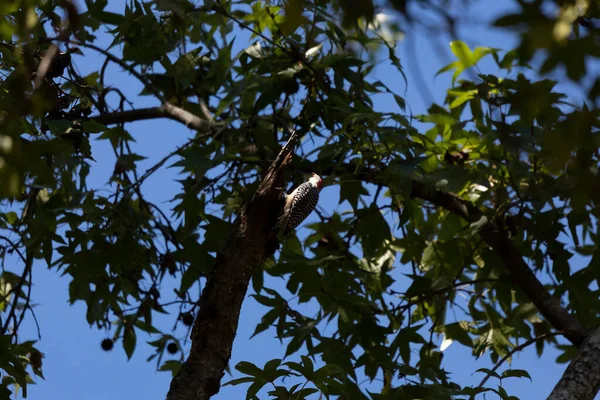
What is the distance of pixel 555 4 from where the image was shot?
1608 millimetres

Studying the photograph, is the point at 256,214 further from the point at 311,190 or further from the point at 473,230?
the point at 473,230

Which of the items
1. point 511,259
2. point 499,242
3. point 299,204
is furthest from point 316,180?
point 511,259

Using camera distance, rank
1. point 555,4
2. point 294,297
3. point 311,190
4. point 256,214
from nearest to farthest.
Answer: point 555,4, point 256,214, point 311,190, point 294,297

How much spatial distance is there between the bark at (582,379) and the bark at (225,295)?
1471 mm

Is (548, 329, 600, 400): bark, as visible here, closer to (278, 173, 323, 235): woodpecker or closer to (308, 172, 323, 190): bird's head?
(278, 173, 323, 235): woodpecker

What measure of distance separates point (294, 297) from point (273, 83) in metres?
1.34

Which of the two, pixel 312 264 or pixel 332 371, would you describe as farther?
pixel 312 264

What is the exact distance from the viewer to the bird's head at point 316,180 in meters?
4.83

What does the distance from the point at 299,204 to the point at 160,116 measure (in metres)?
2.53

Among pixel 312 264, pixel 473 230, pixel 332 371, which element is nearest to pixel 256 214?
pixel 332 371

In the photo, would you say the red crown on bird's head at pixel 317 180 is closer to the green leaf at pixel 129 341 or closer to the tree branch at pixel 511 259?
the tree branch at pixel 511 259

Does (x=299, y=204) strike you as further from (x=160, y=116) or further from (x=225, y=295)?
(x=160, y=116)

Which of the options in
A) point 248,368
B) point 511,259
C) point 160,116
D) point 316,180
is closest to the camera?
point 248,368

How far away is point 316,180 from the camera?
192 inches
